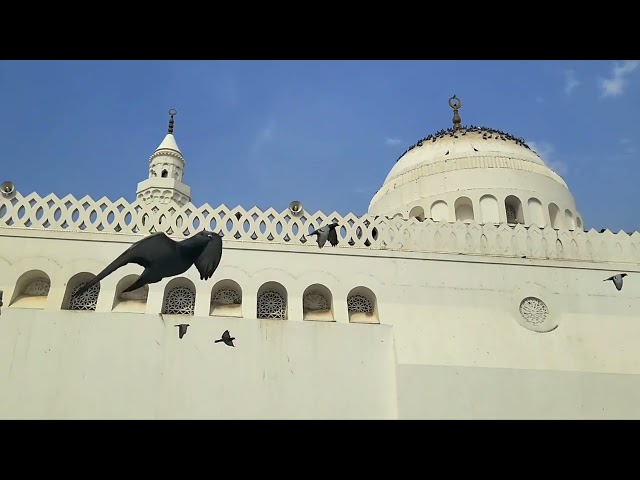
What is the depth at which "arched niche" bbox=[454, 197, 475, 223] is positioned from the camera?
12.5m

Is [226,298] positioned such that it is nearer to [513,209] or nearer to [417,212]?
[417,212]

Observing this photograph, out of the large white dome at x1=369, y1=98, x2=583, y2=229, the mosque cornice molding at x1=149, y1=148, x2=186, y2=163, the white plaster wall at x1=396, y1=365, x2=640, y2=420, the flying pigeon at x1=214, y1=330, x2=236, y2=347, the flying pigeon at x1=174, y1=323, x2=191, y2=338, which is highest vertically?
the mosque cornice molding at x1=149, y1=148, x2=186, y2=163

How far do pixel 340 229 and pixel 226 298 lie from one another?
2.11 meters

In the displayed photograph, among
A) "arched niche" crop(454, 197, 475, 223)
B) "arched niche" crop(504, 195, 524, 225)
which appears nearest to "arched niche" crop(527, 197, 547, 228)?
"arched niche" crop(504, 195, 524, 225)

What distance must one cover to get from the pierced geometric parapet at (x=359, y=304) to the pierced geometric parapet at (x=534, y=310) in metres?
2.37

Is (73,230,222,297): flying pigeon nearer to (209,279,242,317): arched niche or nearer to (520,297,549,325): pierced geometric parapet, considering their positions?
(209,279,242,317): arched niche

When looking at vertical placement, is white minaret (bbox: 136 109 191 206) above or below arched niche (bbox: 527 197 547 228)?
above

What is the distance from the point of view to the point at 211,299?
356 inches

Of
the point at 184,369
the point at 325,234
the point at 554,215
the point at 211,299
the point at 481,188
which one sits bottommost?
the point at 184,369

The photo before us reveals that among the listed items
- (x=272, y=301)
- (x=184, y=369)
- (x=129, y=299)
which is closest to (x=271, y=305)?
(x=272, y=301)

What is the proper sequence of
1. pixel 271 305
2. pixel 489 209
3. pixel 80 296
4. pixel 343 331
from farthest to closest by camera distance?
pixel 489 209 → pixel 271 305 → pixel 80 296 → pixel 343 331

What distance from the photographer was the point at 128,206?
365 inches
